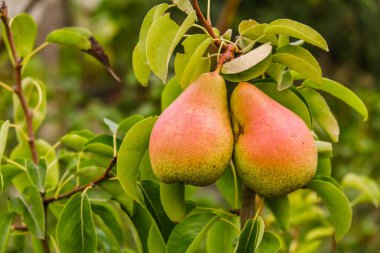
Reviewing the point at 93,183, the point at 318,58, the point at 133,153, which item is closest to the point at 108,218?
the point at 93,183

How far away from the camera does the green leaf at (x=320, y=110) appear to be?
0.84 meters

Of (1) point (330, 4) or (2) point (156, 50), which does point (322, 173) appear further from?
(1) point (330, 4)

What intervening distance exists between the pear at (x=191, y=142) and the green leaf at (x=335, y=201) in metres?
0.17

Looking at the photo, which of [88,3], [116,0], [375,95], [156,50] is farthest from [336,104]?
[156,50]

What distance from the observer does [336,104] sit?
2963mm

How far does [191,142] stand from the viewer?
0.65 meters

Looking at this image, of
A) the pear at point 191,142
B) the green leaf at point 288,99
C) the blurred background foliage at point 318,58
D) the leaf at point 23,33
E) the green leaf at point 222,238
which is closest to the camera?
the pear at point 191,142

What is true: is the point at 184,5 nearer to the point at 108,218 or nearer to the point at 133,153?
the point at 133,153

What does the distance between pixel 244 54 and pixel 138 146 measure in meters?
0.16

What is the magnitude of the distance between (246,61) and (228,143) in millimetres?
90

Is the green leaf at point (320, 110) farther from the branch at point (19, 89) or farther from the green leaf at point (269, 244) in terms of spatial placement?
the branch at point (19, 89)

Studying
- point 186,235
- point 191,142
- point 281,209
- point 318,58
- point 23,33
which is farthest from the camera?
point 318,58

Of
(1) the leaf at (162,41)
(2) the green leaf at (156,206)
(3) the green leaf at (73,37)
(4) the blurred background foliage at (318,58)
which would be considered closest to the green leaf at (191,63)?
(1) the leaf at (162,41)

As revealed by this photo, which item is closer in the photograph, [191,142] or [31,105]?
[191,142]
